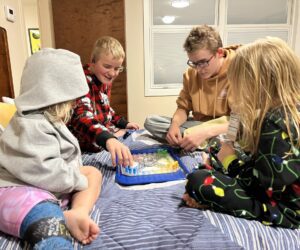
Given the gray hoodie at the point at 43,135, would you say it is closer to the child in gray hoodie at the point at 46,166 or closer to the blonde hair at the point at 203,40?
the child in gray hoodie at the point at 46,166

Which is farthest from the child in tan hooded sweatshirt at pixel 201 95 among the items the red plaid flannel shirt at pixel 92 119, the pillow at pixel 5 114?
the pillow at pixel 5 114

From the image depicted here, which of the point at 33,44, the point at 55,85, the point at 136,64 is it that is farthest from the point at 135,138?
the point at 33,44

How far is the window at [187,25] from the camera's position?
292 cm

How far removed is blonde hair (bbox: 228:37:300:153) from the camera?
72 centimetres

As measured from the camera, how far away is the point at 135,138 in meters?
1.56

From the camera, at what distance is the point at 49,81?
0.85 m

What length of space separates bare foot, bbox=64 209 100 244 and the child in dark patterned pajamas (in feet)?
0.94

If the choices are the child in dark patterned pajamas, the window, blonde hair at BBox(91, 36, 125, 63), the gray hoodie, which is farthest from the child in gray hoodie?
the window

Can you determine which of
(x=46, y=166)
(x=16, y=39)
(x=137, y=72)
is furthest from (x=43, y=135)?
(x=137, y=72)

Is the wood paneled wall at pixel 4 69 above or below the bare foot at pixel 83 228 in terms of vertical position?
above

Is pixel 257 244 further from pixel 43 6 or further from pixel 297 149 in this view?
pixel 43 6

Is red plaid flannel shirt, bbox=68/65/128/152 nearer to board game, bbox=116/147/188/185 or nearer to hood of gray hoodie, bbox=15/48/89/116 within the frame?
board game, bbox=116/147/188/185

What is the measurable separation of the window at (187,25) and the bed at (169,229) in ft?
7.42

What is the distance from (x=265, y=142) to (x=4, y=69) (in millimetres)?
1497
